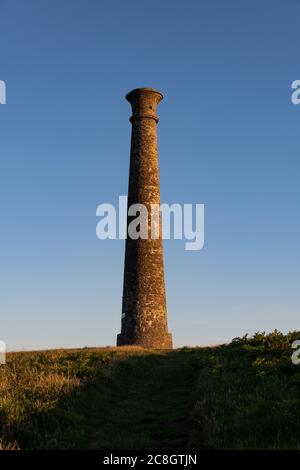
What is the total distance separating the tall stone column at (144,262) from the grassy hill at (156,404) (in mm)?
13198

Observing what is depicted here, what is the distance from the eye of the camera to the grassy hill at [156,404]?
8.42 metres

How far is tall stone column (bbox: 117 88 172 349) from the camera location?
101ft

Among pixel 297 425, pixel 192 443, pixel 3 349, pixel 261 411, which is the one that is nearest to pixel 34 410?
pixel 192 443

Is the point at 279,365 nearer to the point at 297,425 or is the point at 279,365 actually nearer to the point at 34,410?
the point at 297,425

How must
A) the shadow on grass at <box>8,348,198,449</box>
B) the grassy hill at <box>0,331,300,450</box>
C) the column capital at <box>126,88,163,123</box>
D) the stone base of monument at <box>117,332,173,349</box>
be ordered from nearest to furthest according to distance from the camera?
the grassy hill at <box>0,331,300,450</box>, the shadow on grass at <box>8,348,198,449</box>, the stone base of monument at <box>117,332,173,349</box>, the column capital at <box>126,88,163,123</box>

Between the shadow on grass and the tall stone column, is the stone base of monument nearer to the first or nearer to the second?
the tall stone column

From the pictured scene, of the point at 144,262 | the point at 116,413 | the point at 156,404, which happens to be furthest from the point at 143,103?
the point at 116,413

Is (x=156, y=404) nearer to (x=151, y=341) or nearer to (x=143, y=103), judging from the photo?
(x=151, y=341)

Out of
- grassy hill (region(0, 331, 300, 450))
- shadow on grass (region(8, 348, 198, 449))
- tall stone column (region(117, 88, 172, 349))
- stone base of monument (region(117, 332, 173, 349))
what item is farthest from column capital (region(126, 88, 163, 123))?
grassy hill (region(0, 331, 300, 450))

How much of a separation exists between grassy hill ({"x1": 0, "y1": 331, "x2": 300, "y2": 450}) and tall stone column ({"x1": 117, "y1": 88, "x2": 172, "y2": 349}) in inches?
520

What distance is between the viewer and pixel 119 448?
8.80m

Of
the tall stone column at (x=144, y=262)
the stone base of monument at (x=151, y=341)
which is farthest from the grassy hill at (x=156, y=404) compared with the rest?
the tall stone column at (x=144, y=262)

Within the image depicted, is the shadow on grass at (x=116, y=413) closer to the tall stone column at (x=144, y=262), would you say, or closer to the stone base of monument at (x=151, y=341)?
the stone base of monument at (x=151, y=341)
